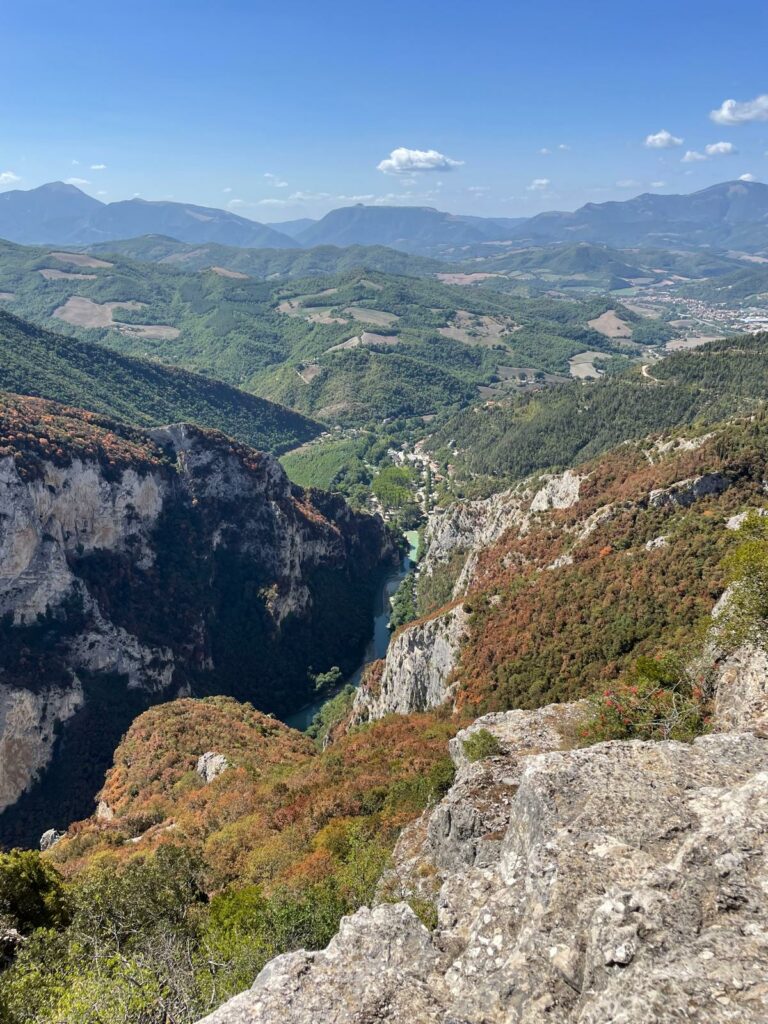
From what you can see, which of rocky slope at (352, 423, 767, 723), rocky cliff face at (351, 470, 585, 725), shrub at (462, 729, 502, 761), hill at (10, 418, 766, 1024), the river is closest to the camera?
hill at (10, 418, 766, 1024)

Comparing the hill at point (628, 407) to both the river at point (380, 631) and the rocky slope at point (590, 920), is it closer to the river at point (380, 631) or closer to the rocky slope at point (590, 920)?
the river at point (380, 631)

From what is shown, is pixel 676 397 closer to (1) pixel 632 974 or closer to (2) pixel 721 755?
(2) pixel 721 755

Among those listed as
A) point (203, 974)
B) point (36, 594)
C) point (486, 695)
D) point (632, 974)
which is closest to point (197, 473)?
point (36, 594)

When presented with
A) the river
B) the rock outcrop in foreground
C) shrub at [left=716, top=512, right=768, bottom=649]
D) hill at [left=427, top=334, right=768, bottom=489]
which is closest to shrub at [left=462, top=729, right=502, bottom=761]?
the rock outcrop in foreground

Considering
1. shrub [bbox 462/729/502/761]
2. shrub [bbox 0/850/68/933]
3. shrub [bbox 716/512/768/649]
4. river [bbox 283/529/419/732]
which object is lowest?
river [bbox 283/529/419/732]

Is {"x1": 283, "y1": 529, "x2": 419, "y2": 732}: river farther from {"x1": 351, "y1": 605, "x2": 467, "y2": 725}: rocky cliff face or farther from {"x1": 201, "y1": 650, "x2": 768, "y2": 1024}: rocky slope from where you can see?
{"x1": 201, "y1": 650, "x2": 768, "y2": 1024}: rocky slope

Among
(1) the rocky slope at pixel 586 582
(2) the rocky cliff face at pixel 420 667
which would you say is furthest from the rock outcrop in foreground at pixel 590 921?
(2) the rocky cliff face at pixel 420 667

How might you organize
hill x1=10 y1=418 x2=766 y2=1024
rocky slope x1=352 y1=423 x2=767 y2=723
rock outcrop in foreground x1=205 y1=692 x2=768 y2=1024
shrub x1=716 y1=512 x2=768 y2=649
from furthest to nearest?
rocky slope x1=352 y1=423 x2=767 y2=723 → shrub x1=716 y1=512 x2=768 y2=649 → hill x1=10 y1=418 x2=766 y2=1024 → rock outcrop in foreground x1=205 y1=692 x2=768 y2=1024
